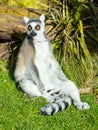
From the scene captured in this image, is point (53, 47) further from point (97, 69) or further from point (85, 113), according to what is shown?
point (85, 113)

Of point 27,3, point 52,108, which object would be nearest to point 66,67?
point 52,108

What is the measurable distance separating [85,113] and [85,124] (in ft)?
1.03

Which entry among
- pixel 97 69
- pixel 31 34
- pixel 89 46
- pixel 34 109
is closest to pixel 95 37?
pixel 89 46

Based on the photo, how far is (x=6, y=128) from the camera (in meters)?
5.96

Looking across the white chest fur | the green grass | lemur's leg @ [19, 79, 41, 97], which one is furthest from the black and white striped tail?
the white chest fur

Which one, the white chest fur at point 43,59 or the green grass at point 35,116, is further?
the white chest fur at point 43,59

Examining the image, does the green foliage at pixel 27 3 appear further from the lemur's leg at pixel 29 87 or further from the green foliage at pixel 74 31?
the lemur's leg at pixel 29 87

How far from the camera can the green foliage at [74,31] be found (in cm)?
773

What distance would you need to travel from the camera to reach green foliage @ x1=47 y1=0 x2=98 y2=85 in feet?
25.4

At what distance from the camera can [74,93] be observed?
266 inches

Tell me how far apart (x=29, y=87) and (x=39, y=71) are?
12.4 inches

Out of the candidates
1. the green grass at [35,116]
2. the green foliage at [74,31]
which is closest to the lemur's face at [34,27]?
the green foliage at [74,31]

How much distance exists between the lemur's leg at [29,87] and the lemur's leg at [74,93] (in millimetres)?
445

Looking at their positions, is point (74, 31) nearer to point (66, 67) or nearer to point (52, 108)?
point (66, 67)
